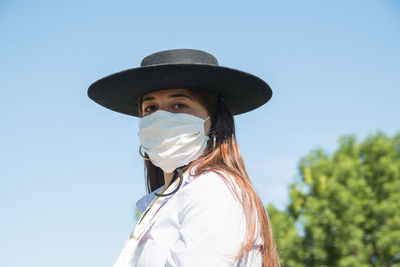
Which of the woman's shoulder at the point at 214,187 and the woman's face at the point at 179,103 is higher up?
the woman's face at the point at 179,103

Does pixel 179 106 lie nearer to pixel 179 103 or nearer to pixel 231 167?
pixel 179 103

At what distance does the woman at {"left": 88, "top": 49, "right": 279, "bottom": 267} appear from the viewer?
7.43 ft

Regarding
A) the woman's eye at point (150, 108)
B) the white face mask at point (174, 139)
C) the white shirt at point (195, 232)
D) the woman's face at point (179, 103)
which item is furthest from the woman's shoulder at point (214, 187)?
the woman's eye at point (150, 108)

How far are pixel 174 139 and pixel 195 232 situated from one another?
77cm

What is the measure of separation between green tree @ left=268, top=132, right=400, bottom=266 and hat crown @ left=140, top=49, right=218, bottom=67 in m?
18.5

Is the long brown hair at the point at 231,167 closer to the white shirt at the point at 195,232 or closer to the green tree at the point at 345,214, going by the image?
the white shirt at the point at 195,232

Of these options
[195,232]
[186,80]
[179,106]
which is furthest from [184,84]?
[195,232]

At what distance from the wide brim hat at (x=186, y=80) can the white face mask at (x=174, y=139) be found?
204 millimetres

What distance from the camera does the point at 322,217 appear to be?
2139cm

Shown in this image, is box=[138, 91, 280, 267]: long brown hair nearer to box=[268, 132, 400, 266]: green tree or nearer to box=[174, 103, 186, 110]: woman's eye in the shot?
box=[174, 103, 186, 110]: woman's eye

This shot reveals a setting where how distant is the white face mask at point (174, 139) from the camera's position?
2.85 meters

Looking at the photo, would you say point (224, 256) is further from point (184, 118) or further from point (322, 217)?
point (322, 217)

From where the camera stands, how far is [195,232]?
2230 millimetres

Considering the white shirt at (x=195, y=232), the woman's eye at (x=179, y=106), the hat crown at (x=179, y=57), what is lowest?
the white shirt at (x=195, y=232)
